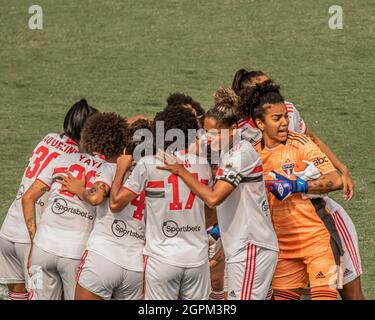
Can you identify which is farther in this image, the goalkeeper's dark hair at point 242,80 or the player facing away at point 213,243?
the goalkeeper's dark hair at point 242,80

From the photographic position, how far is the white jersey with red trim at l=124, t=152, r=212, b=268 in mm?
7328

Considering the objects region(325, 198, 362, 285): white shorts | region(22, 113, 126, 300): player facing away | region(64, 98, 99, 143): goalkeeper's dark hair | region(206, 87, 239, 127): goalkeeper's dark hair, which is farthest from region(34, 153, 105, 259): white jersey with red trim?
region(325, 198, 362, 285): white shorts

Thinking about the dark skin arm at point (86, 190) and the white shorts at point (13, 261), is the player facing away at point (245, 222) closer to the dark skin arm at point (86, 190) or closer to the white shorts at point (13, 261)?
the dark skin arm at point (86, 190)

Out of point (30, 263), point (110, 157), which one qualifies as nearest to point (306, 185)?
point (110, 157)

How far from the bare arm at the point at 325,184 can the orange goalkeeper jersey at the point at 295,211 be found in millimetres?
165

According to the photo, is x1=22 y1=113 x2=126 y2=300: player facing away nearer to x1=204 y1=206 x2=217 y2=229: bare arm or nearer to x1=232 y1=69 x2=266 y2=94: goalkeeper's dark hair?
x1=204 y1=206 x2=217 y2=229: bare arm

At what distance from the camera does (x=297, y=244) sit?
8164 mm

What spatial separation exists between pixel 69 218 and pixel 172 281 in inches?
38.4

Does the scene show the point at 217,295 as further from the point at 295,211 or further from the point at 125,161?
the point at 125,161

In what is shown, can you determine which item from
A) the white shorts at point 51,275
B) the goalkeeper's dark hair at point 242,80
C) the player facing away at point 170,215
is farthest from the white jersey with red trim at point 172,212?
the goalkeeper's dark hair at point 242,80

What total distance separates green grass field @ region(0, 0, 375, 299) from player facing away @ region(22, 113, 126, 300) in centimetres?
664

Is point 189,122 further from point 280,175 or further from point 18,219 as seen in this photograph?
point 18,219

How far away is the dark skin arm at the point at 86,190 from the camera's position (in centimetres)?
746

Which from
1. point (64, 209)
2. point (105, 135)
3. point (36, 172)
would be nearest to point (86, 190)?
point (64, 209)
